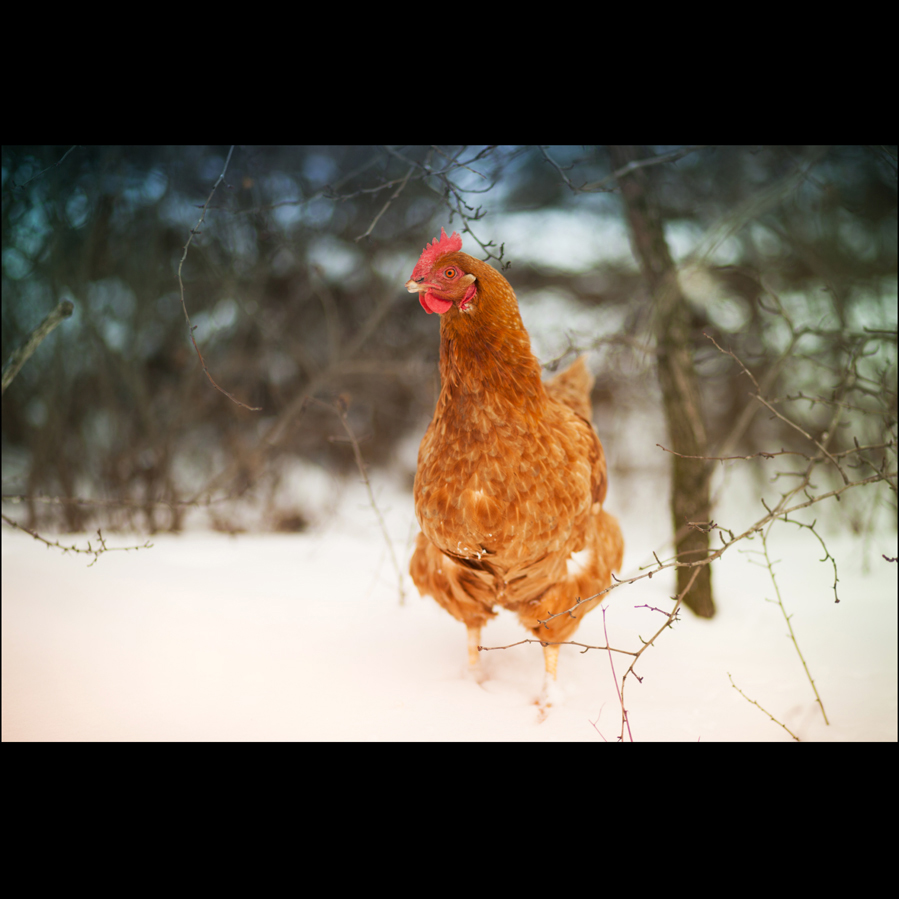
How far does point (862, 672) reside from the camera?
218cm

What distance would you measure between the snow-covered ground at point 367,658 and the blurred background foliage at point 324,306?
0.65 meters

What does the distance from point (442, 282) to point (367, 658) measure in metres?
1.29

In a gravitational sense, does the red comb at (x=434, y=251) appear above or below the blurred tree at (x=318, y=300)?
below

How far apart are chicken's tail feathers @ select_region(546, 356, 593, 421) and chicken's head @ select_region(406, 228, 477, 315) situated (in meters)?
0.80

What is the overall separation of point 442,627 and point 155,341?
2760 mm

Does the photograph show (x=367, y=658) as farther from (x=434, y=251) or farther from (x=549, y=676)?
(x=434, y=251)

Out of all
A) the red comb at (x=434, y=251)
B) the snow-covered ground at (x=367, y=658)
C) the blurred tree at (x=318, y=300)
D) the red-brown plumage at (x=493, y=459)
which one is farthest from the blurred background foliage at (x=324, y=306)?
the red comb at (x=434, y=251)

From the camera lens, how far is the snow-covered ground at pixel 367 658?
1702 millimetres

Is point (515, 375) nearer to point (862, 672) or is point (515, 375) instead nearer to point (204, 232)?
point (862, 672)

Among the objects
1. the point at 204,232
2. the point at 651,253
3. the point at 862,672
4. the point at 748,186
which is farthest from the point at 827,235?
the point at 204,232

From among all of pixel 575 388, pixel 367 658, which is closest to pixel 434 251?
pixel 575 388

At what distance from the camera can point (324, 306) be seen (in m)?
3.93

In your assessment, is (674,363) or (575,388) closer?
(575,388)

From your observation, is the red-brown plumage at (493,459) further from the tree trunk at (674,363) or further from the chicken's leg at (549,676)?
the tree trunk at (674,363)
